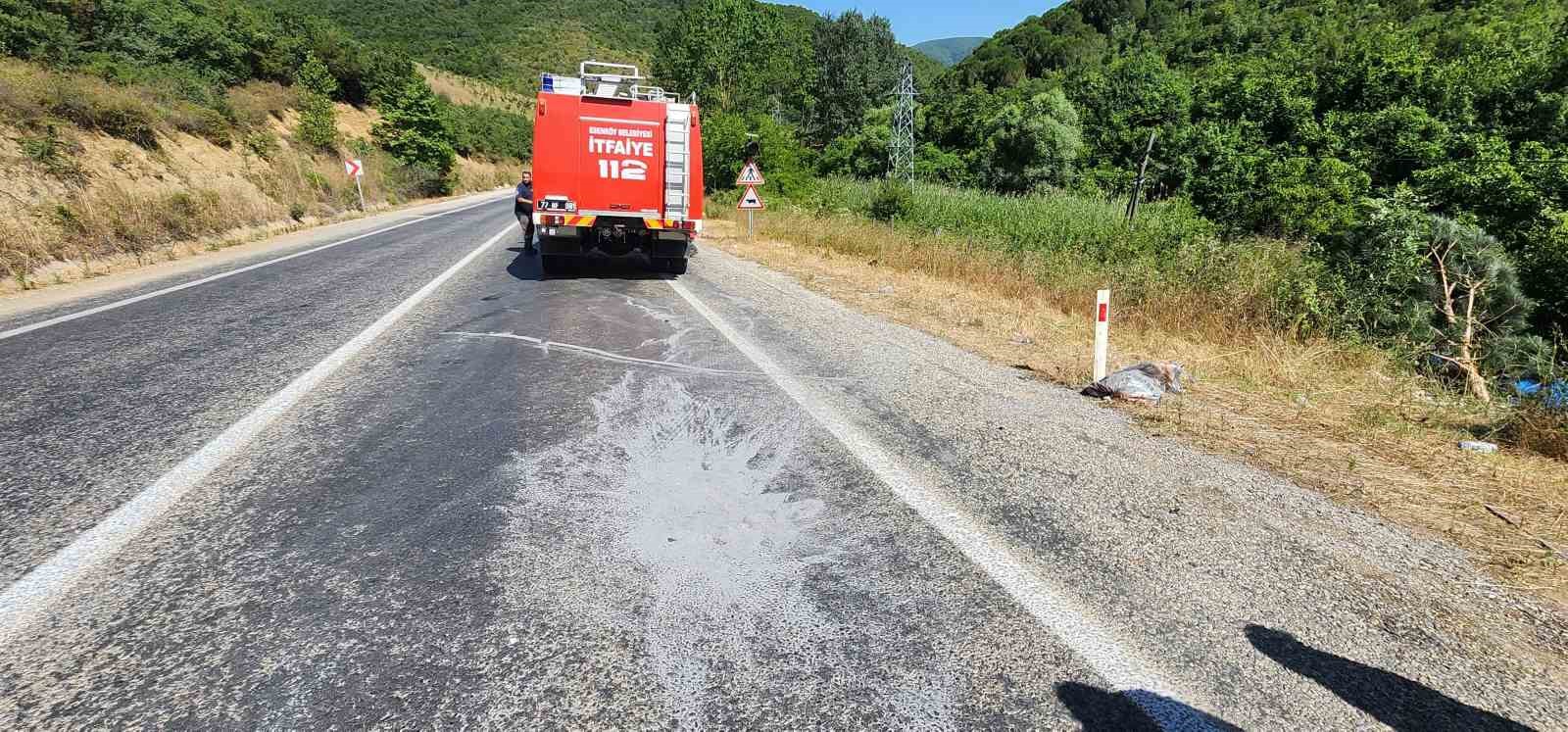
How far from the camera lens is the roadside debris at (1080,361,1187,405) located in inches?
197

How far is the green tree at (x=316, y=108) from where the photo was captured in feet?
102

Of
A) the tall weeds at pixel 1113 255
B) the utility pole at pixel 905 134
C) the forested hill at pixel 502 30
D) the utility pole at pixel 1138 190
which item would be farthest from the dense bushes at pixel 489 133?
the utility pole at pixel 1138 190

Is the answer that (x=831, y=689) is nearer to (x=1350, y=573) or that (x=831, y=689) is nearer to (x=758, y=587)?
(x=758, y=587)

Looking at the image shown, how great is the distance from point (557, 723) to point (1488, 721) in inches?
99.7

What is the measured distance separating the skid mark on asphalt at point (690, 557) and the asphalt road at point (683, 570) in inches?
0.5

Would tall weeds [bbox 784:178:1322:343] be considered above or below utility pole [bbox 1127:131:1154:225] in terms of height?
below

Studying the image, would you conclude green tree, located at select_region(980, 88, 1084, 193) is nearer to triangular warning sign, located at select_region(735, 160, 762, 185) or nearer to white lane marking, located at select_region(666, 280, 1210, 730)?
triangular warning sign, located at select_region(735, 160, 762, 185)

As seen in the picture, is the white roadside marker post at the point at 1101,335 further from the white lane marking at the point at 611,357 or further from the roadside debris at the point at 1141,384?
the white lane marking at the point at 611,357

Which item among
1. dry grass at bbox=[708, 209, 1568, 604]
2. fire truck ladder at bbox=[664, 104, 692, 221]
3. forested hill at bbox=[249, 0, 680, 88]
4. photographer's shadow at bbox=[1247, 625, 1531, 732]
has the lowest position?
photographer's shadow at bbox=[1247, 625, 1531, 732]

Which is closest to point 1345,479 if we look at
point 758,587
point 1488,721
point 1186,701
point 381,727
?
point 1488,721

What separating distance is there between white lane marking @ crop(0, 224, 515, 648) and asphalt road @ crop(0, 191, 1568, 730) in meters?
0.02

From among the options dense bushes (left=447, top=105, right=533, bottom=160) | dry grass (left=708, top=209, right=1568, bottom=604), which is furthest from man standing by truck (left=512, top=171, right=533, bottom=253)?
dense bushes (left=447, top=105, right=533, bottom=160)

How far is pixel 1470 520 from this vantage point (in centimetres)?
313

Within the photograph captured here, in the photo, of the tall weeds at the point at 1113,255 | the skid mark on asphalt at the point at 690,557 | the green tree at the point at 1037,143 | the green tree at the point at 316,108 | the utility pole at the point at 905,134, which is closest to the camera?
the skid mark on asphalt at the point at 690,557
